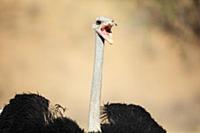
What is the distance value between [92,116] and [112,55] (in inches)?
60.5

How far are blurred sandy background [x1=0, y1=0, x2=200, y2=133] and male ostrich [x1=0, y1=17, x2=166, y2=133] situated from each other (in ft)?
3.79

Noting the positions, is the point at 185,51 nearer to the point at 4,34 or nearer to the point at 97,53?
the point at 4,34

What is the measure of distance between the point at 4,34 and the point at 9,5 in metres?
0.12

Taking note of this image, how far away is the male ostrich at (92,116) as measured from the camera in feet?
7.97

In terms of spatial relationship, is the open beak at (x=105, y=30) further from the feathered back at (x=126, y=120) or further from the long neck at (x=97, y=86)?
the feathered back at (x=126, y=120)

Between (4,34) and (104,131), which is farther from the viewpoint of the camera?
(4,34)

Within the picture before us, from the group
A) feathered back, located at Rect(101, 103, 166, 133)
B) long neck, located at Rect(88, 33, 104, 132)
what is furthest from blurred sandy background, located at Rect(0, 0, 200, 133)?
long neck, located at Rect(88, 33, 104, 132)

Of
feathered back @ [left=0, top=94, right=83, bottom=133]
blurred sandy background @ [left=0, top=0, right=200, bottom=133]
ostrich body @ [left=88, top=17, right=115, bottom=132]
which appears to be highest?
blurred sandy background @ [left=0, top=0, right=200, bottom=133]

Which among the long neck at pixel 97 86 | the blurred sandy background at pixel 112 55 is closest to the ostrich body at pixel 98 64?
the long neck at pixel 97 86

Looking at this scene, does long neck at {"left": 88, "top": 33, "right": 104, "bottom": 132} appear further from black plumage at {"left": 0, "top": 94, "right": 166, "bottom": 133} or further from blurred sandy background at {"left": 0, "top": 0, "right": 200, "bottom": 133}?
blurred sandy background at {"left": 0, "top": 0, "right": 200, "bottom": 133}

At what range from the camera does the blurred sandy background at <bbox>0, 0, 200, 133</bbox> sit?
3957 mm

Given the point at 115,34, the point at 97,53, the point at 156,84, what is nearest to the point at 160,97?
the point at 156,84

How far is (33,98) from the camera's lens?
2.63 metres

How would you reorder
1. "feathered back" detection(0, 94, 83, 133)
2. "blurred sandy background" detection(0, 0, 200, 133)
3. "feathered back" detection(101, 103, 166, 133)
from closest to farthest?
"feathered back" detection(0, 94, 83, 133) → "feathered back" detection(101, 103, 166, 133) → "blurred sandy background" detection(0, 0, 200, 133)
